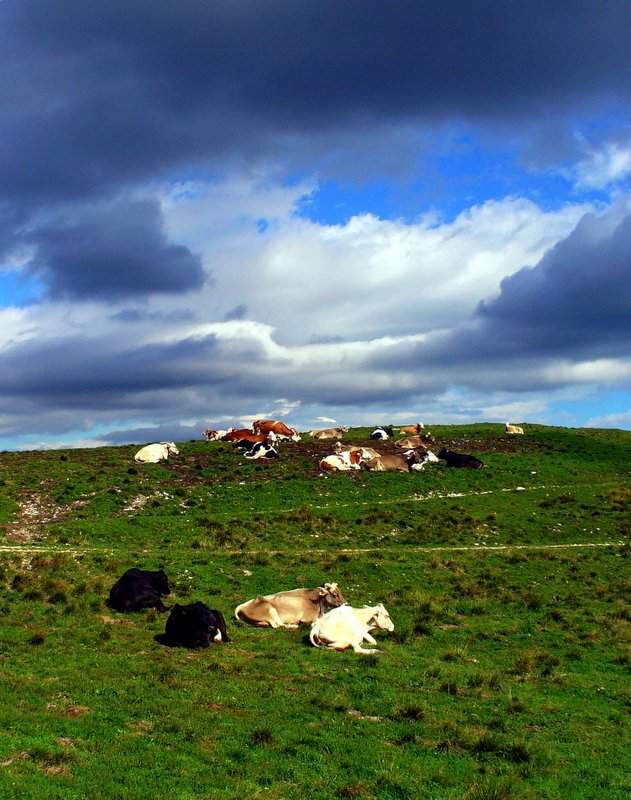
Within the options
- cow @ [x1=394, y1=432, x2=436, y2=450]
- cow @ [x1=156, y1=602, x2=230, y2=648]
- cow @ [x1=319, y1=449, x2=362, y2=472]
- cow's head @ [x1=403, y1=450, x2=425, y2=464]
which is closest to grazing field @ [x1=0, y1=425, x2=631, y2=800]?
cow @ [x1=156, y1=602, x2=230, y2=648]

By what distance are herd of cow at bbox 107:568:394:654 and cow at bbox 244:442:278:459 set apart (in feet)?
93.9

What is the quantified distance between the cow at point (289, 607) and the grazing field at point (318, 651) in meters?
0.66

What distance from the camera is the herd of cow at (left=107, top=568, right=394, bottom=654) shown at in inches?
745

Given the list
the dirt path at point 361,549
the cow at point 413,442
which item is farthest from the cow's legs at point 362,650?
the cow at point 413,442

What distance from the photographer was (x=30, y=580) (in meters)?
24.2

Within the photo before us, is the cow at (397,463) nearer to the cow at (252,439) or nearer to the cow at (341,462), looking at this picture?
the cow at (341,462)

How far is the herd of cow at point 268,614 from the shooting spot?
62.1ft

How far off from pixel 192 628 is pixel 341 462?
1259 inches

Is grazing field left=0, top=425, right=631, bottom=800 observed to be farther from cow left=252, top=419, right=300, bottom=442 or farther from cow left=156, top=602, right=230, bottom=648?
cow left=252, top=419, right=300, bottom=442

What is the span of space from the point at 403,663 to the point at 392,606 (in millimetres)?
6271

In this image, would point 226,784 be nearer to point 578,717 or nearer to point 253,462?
point 578,717

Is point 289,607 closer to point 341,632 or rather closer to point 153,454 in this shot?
point 341,632

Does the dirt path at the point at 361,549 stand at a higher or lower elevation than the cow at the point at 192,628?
higher

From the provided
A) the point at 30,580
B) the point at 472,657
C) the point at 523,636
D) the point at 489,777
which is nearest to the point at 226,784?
the point at 489,777
